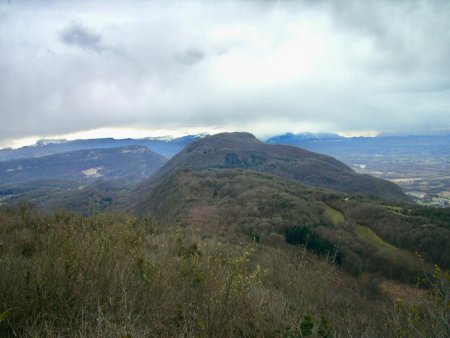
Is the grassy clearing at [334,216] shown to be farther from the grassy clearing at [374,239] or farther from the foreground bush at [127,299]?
the foreground bush at [127,299]

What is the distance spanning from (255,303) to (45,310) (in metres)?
3.58

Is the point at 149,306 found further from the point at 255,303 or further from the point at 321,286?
the point at 321,286

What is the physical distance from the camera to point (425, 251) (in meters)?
66.1

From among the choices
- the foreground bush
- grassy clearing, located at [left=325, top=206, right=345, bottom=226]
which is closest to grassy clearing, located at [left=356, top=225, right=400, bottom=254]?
grassy clearing, located at [left=325, top=206, right=345, bottom=226]

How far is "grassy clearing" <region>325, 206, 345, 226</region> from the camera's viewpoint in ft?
260

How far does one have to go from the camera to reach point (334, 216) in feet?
277

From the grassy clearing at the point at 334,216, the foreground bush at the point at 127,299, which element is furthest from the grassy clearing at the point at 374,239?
the foreground bush at the point at 127,299

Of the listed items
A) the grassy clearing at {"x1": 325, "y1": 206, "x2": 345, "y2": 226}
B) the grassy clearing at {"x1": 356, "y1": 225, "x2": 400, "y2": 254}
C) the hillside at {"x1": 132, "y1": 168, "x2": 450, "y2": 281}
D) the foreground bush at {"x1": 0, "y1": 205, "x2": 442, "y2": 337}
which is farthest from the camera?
the grassy clearing at {"x1": 325, "y1": 206, "x2": 345, "y2": 226}

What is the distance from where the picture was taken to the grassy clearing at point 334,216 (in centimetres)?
7915

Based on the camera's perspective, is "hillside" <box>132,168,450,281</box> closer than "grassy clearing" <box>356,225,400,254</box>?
Yes

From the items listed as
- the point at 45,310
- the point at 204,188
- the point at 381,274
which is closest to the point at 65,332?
the point at 45,310

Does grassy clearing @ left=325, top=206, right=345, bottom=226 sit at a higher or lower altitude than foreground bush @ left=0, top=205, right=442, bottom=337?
lower

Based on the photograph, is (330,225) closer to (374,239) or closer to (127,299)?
(374,239)

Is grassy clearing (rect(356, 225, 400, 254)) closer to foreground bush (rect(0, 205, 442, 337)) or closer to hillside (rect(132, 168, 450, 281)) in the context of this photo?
hillside (rect(132, 168, 450, 281))
